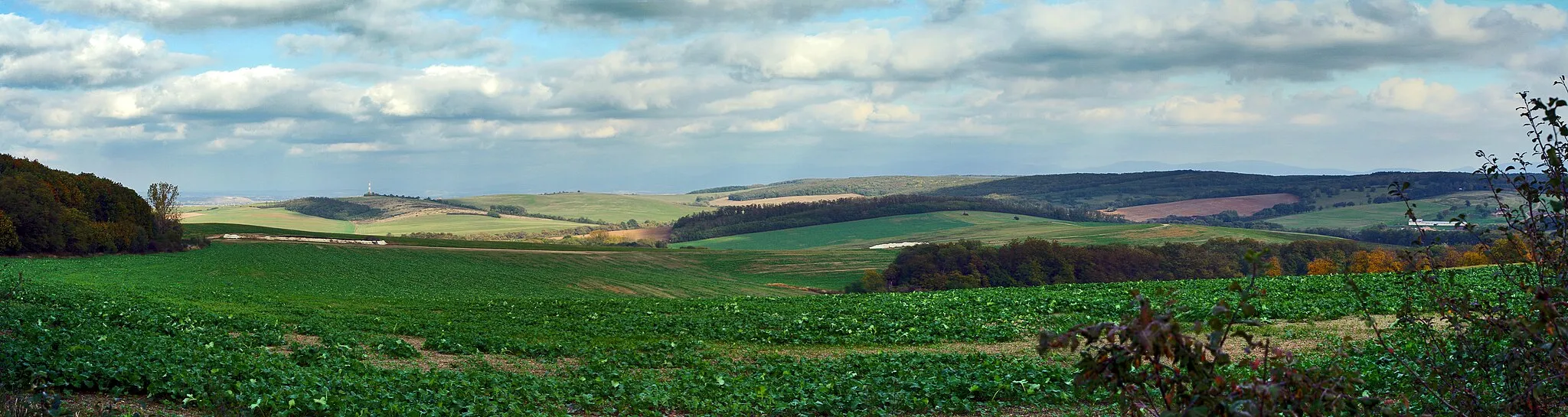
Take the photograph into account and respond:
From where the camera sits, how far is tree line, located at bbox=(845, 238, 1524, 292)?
252 ft

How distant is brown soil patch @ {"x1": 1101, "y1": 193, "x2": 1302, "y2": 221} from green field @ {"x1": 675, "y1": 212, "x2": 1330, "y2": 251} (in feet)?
79.5

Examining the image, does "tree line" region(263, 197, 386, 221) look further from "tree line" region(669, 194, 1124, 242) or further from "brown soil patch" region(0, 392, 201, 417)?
"brown soil patch" region(0, 392, 201, 417)

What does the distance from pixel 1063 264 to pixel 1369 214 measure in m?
100

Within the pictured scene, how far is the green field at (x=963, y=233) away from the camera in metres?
Result: 115

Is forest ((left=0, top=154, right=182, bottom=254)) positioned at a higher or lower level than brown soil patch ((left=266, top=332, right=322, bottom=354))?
higher

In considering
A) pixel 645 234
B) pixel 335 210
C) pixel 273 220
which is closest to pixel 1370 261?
pixel 645 234

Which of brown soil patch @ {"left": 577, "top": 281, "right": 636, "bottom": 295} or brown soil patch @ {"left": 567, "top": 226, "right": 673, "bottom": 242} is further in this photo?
brown soil patch @ {"left": 567, "top": 226, "right": 673, "bottom": 242}

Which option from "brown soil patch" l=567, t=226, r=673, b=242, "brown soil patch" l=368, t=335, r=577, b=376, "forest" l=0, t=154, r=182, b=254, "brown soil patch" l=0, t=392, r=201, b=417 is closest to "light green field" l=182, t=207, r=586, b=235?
"brown soil patch" l=567, t=226, r=673, b=242

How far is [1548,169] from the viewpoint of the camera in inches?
237

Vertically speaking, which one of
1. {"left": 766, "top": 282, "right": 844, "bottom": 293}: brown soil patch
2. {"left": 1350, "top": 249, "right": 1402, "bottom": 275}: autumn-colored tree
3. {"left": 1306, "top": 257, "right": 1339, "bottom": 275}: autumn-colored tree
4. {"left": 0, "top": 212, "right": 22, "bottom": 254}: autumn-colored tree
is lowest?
{"left": 766, "top": 282, "right": 844, "bottom": 293}: brown soil patch

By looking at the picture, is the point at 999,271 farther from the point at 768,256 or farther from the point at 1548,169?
the point at 1548,169

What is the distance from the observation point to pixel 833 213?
163 meters

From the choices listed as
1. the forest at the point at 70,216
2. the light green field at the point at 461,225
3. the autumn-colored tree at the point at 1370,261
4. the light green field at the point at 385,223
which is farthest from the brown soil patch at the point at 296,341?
the light green field at the point at 461,225

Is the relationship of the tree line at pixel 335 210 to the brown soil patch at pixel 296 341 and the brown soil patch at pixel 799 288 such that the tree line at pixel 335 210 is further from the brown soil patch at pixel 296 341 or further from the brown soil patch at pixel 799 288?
the brown soil patch at pixel 296 341
